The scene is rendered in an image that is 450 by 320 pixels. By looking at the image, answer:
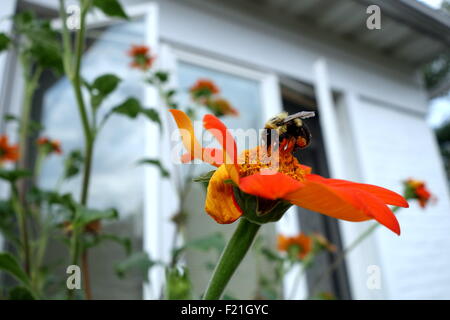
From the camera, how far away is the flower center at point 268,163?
0.17 meters

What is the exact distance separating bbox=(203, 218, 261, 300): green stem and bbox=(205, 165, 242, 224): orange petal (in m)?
0.02

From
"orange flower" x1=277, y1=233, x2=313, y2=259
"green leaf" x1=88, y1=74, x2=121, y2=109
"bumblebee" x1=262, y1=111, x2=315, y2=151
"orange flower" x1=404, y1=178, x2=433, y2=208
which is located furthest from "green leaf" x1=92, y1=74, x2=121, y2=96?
"orange flower" x1=277, y1=233, x2=313, y2=259

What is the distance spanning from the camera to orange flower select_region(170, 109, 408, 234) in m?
0.13

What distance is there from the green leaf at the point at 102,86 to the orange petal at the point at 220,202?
0.28m

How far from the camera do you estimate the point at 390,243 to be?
1.34 meters

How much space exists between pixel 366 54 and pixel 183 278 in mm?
1861

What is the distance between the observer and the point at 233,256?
0.18 metres

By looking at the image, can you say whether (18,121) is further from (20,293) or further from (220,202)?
(220,202)

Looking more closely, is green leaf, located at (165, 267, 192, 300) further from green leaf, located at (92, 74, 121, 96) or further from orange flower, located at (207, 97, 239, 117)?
orange flower, located at (207, 97, 239, 117)

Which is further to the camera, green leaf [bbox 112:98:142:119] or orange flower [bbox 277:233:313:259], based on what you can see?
orange flower [bbox 277:233:313:259]

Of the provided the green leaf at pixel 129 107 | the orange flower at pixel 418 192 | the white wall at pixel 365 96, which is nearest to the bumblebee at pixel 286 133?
the green leaf at pixel 129 107

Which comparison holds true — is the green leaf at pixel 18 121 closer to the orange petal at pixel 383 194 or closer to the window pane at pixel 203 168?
the window pane at pixel 203 168
